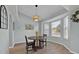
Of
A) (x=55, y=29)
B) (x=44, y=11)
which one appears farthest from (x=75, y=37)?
(x=55, y=29)

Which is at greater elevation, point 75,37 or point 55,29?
point 55,29

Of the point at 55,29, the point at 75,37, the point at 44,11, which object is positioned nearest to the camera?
the point at 75,37

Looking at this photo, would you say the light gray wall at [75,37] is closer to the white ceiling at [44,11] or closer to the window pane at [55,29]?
the white ceiling at [44,11]

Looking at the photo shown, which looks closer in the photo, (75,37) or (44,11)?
(75,37)

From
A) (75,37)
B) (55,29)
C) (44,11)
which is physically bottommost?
(75,37)

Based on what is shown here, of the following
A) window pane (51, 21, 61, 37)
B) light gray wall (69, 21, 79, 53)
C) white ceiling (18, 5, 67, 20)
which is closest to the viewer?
light gray wall (69, 21, 79, 53)

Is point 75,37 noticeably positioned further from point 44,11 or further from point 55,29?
point 55,29

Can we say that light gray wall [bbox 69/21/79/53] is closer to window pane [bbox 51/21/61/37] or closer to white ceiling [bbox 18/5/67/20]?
white ceiling [bbox 18/5/67/20]

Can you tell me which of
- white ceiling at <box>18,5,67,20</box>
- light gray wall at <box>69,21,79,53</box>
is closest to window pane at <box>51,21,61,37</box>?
→ white ceiling at <box>18,5,67,20</box>

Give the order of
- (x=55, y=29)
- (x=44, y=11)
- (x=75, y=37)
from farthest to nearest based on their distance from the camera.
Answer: (x=55, y=29) < (x=44, y=11) < (x=75, y=37)
